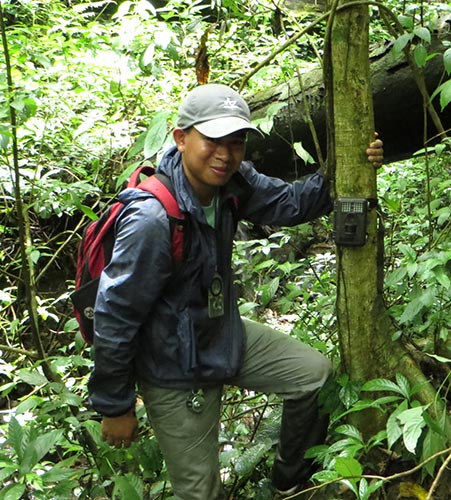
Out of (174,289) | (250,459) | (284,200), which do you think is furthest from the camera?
(250,459)

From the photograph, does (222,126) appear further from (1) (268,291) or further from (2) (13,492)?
(2) (13,492)

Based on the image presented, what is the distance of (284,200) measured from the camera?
110 inches

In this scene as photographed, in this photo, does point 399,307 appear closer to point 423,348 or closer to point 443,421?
point 423,348

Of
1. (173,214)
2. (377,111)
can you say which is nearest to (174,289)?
(173,214)

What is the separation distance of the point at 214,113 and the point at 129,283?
721mm

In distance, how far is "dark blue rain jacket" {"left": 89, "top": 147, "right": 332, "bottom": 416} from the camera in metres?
2.29

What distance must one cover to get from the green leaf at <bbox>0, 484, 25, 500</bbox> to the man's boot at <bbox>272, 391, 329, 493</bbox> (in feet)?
3.92

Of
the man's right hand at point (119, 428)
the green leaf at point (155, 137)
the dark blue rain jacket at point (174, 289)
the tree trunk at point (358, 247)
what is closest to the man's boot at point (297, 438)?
the tree trunk at point (358, 247)

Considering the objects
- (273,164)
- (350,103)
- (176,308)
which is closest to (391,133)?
(273,164)

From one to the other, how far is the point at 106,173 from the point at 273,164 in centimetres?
150

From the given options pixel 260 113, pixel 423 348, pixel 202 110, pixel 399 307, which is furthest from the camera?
pixel 260 113

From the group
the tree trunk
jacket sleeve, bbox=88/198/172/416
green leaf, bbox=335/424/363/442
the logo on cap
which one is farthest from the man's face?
green leaf, bbox=335/424/363/442

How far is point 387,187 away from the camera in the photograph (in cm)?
536

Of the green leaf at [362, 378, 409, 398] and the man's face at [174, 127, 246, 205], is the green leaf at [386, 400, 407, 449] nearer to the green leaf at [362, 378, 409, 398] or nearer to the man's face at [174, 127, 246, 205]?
the green leaf at [362, 378, 409, 398]
